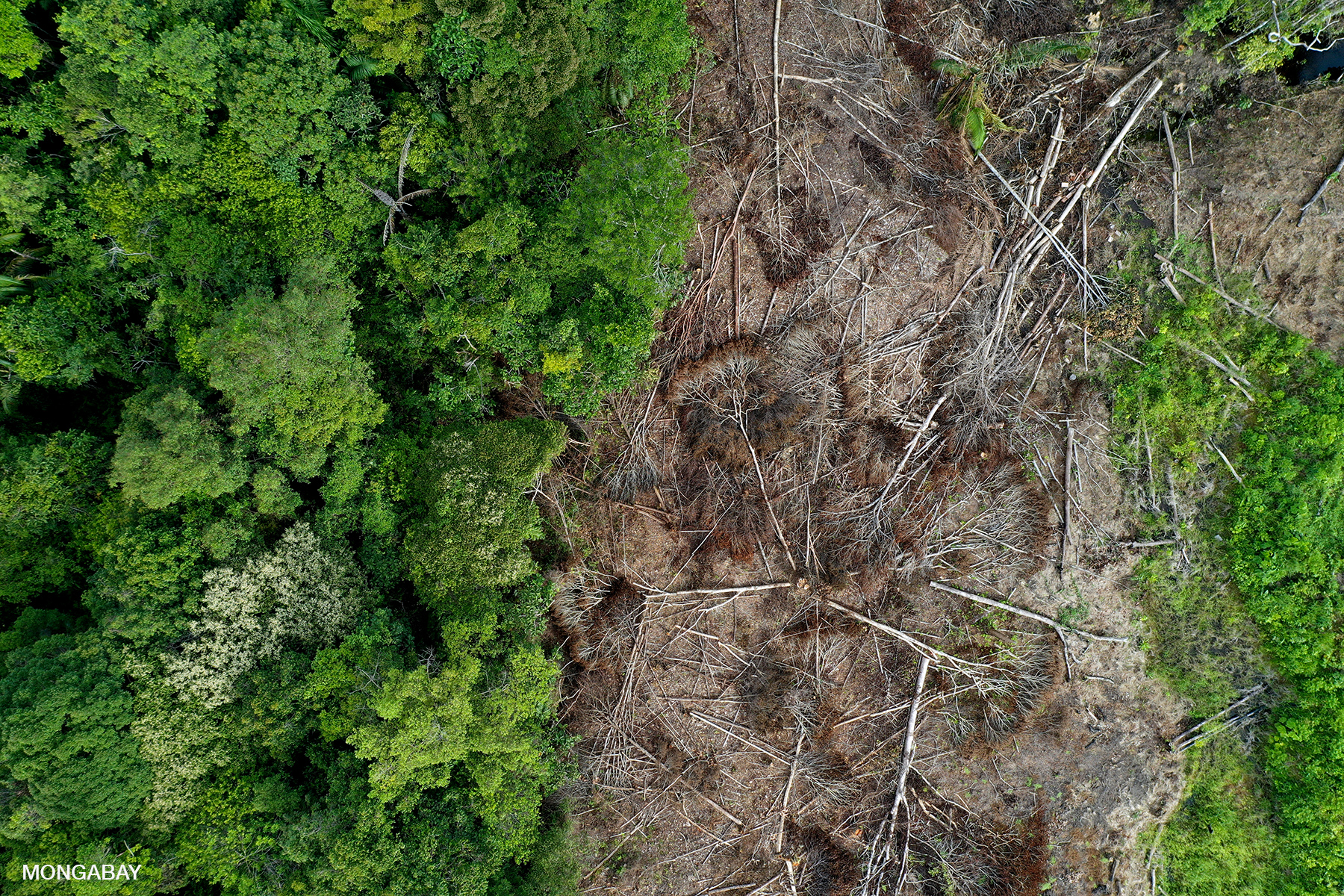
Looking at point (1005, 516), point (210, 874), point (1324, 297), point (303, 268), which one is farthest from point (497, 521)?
point (1324, 297)

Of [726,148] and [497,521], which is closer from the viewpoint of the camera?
[497,521]

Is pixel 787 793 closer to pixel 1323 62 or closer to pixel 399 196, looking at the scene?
pixel 399 196

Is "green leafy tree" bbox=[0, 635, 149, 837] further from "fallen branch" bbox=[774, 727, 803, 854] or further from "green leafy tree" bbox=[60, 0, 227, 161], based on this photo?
"fallen branch" bbox=[774, 727, 803, 854]

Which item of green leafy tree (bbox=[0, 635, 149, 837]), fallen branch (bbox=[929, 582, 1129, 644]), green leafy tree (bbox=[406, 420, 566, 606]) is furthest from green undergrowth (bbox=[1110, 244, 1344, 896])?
green leafy tree (bbox=[0, 635, 149, 837])

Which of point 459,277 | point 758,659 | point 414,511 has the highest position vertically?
point 459,277

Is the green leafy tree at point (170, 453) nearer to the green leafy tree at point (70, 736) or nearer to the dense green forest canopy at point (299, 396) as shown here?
the dense green forest canopy at point (299, 396)

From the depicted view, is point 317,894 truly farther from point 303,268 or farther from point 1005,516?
point 1005,516

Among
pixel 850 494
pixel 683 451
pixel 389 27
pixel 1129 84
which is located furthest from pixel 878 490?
pixel 389 27
